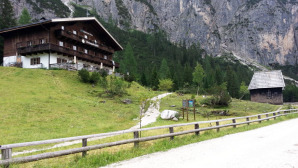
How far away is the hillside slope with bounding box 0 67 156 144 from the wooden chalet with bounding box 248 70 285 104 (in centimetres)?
4939

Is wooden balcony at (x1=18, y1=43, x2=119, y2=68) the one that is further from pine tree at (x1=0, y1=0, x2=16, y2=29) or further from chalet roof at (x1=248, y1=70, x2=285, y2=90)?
chalet roof at (x1=248, y1=70, x2=285, y2=90)

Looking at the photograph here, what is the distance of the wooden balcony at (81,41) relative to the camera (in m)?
41.2

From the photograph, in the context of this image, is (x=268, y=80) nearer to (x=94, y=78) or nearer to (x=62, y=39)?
(x=94, y=78)

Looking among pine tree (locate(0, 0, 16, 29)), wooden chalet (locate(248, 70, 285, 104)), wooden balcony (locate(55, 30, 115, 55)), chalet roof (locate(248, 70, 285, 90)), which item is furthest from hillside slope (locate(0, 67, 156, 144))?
wooden chalet (locate(248, 70, 285, 104))

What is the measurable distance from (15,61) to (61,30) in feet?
38.3

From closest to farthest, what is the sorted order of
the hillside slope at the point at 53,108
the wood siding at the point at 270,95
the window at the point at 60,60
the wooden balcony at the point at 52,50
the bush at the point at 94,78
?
the hillside slope at the point at 53,108
the bush at the point at 94,78
the wooden balcony at the point at 52,50
the window at the point at 60,60
the wood siding at the point at 270,95

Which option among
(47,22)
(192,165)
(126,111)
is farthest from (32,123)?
(47,22)

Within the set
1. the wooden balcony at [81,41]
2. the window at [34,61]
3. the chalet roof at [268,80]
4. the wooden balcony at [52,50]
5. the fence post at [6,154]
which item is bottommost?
the fence post at [6,154]

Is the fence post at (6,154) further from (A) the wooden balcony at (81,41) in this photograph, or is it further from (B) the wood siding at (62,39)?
(A) the wooden balcony at (81,41)

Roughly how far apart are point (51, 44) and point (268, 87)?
63062 millimetres

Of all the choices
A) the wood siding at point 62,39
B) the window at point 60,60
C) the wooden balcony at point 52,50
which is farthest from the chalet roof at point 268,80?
the window at point 60,60

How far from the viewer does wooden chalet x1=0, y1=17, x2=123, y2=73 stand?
39.7 m

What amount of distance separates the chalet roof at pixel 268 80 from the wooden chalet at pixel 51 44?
5205cm

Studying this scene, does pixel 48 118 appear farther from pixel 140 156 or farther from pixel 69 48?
pixel 69 48
